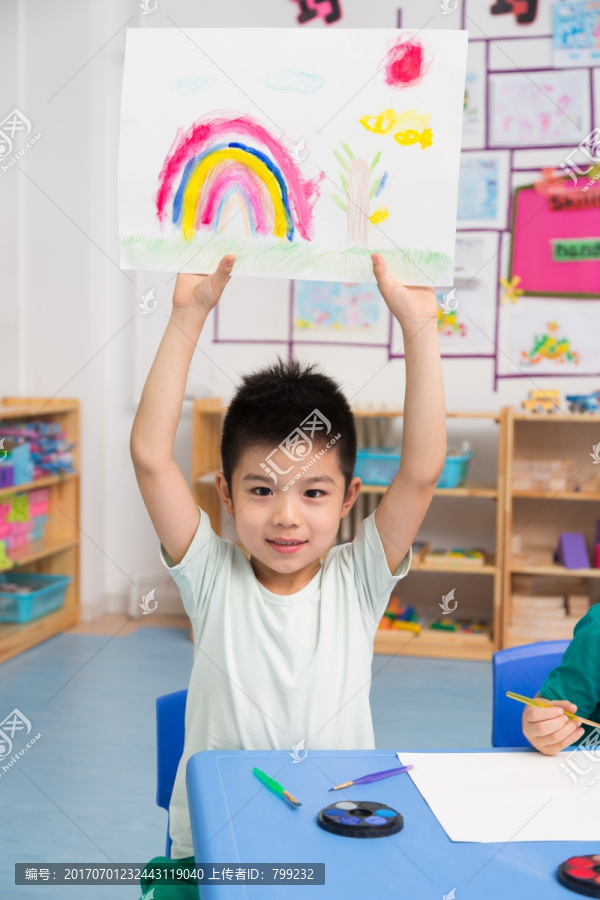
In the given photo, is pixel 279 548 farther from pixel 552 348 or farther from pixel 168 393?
pixel 552 348

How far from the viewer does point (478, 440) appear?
375 centimetres

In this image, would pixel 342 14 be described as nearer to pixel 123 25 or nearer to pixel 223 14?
pixel 223 14

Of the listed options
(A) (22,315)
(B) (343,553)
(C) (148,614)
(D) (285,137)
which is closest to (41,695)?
(C) (148,614)

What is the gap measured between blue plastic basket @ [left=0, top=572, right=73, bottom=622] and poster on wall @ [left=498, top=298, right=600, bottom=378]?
2.08m

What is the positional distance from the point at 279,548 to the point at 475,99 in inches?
124

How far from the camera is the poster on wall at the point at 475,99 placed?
3.62 metres

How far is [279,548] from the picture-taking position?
1024mm

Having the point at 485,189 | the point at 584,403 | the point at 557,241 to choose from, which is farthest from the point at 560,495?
the point at 485,189

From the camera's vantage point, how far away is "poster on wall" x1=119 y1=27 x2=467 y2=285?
1.06 meters

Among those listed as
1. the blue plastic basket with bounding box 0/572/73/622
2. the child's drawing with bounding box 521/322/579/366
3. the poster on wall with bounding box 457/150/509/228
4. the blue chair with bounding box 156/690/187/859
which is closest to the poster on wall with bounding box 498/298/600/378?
the child's drawing with bounding box 521/322/579/366

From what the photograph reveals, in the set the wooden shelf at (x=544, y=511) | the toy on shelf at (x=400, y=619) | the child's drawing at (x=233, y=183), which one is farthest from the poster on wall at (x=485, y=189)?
the child's drawing at (x=233, y=183)

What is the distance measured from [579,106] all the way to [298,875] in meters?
3.57

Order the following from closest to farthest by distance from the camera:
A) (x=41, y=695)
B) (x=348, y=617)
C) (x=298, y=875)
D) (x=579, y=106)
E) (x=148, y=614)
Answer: (x=298, y=875) < (x=348, y=617) < (x=41, y=695) < (x=579, y=106) < (x=148, y=614)

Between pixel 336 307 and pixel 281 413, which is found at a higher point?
pixel 336 307
